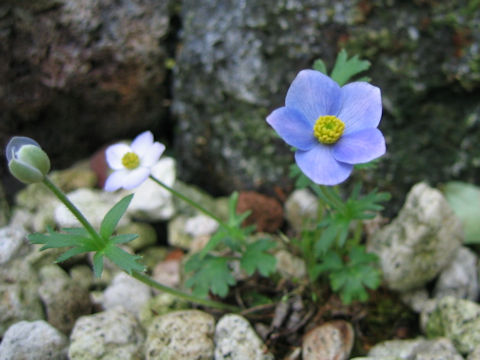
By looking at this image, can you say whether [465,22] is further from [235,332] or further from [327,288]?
[235,332]

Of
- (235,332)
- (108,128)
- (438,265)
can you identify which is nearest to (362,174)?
(438,265)

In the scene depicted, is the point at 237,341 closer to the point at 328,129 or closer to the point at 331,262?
the point at 331,262

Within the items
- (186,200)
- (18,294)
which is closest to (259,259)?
(186,200)

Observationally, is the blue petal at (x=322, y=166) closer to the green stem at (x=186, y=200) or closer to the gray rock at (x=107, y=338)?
the green stem at (x=186, y=200)

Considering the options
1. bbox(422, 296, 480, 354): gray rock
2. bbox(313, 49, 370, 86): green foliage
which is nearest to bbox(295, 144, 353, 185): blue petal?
bbox(313, 49, 370, 86): green foliage

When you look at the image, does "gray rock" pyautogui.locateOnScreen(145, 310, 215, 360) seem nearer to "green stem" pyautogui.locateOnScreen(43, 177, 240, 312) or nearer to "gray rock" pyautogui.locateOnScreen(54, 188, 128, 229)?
"green stem" pyautogui.locateOnScreen(43, 177, 240, 312)

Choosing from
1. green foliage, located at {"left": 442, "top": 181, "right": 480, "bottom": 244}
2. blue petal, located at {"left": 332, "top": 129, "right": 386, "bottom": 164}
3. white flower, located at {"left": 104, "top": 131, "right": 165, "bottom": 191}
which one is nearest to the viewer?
blue petal, located at {"left": 332, "top": 129, "right": 386, "bottom": 164}
